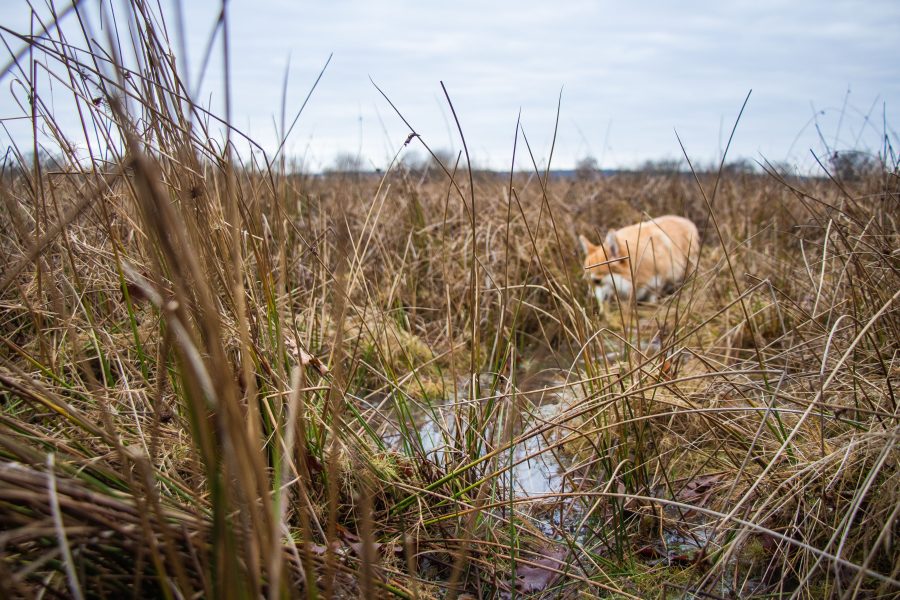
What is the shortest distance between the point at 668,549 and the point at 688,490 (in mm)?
279

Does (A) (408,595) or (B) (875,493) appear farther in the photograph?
(B) (875,493)

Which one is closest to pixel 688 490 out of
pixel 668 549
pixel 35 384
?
pixel 668 549

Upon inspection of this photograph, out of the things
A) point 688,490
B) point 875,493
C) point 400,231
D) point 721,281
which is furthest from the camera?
point 400,231

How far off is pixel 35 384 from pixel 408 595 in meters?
0.67

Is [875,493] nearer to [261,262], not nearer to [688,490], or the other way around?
[688,490]

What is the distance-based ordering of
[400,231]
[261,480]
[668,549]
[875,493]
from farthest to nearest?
[400,231] → [668,549] → [875,493] → [261,480]

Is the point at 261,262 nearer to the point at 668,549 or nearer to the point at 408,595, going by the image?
the point at 408,595

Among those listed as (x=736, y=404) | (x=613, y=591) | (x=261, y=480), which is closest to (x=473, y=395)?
(x=613, y=591)

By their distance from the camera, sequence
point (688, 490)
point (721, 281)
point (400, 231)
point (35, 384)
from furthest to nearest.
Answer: point (400, 231) → point (721, 281) → point (688, 490) → point (35, 384)

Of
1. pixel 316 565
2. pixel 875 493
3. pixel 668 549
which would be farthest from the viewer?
pixel 668 549

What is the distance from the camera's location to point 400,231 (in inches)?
153

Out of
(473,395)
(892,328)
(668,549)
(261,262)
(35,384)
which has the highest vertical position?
(261,262)

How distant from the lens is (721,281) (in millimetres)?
3549

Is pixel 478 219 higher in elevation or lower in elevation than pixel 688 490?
higher
